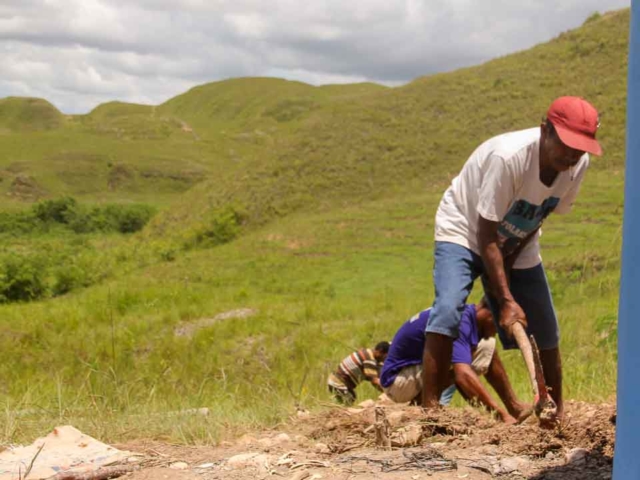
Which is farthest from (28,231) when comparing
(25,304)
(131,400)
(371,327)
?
(131,400)

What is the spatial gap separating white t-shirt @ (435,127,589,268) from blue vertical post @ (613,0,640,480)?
138 cm

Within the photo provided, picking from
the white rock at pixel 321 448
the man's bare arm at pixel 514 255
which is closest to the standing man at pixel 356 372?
the man's bare arm at pixel 514 255

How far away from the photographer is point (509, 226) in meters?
3.49

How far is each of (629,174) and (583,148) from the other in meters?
1.22

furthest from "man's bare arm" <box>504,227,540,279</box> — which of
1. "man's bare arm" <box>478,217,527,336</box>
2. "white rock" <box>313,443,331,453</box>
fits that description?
"white rock" <box>313,443,331,453</box>

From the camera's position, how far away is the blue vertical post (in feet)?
5.97

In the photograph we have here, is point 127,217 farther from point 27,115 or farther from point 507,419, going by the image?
point 27,115

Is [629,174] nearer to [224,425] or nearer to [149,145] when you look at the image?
[224,425]

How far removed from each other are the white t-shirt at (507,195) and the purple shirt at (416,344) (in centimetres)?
44

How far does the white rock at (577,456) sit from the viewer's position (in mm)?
2729

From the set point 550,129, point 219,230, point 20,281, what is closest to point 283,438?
point 550,129

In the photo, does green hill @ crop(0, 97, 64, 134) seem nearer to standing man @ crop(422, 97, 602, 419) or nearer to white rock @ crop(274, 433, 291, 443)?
standing man @ crop(422, 97, 602, 419)

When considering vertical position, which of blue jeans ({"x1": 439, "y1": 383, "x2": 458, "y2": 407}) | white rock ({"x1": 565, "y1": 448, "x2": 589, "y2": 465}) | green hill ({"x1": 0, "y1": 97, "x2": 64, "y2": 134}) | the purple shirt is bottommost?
blue jeans ({"x1": 439, "y1": 383, "x2": 458, "y2": 407})

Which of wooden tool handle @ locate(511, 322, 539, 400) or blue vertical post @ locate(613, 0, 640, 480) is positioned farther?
wooden tool handle @ locate(511, 322, 539, 400)
